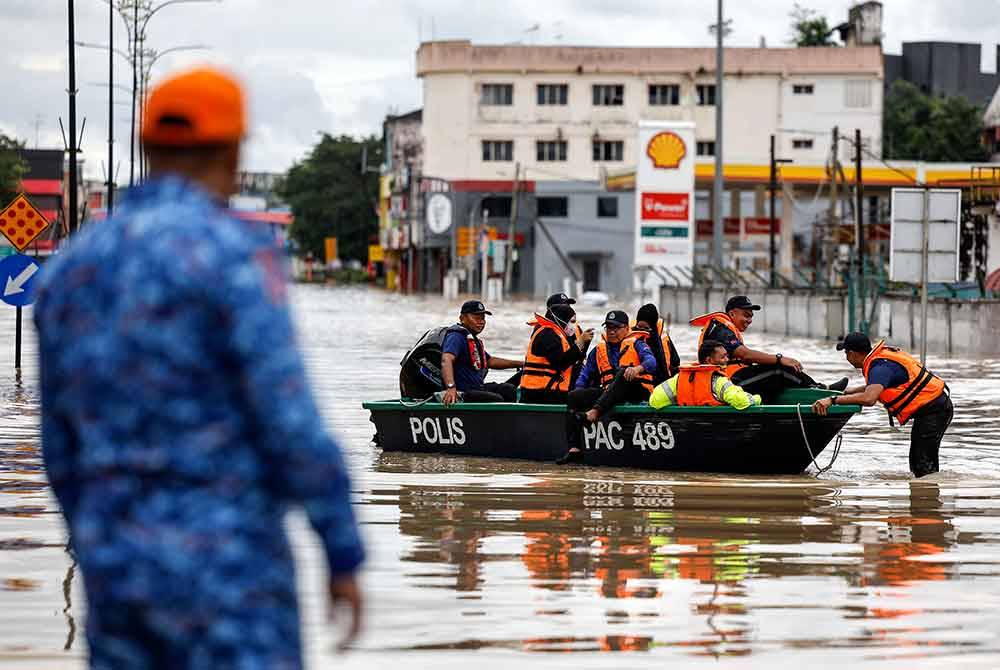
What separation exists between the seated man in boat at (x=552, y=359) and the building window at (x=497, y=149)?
8923 centimetres

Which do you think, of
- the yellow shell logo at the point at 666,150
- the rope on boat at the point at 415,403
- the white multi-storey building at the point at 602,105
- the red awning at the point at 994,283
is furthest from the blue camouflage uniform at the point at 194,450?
the white multi-storey building at the point at 602,105

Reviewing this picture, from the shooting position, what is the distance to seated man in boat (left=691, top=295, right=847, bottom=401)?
53.7 ft

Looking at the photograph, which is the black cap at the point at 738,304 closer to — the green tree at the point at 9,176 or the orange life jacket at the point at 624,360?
the orange life jacket at the point at 624,360

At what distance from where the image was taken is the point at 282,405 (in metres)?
3.98

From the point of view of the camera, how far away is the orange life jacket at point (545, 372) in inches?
680

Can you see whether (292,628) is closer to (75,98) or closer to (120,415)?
(120,415)

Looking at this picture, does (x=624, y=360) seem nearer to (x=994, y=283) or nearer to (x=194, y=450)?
(x=194, y=450)

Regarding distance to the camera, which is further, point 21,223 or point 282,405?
point 21,223

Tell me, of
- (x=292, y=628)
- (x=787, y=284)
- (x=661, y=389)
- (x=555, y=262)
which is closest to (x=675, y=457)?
(x=661, y=389)

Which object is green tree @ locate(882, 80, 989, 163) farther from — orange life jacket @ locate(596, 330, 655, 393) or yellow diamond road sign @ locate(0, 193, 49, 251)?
orange life jacket @ locate(596, 330, 655, 393)

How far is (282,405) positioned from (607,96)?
10371 centimetres

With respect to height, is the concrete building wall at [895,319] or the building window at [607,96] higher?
the building window at [607,96]

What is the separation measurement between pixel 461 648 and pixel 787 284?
4613cm

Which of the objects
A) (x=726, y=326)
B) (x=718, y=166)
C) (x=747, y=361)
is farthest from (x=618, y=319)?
(x=718, y=166)
